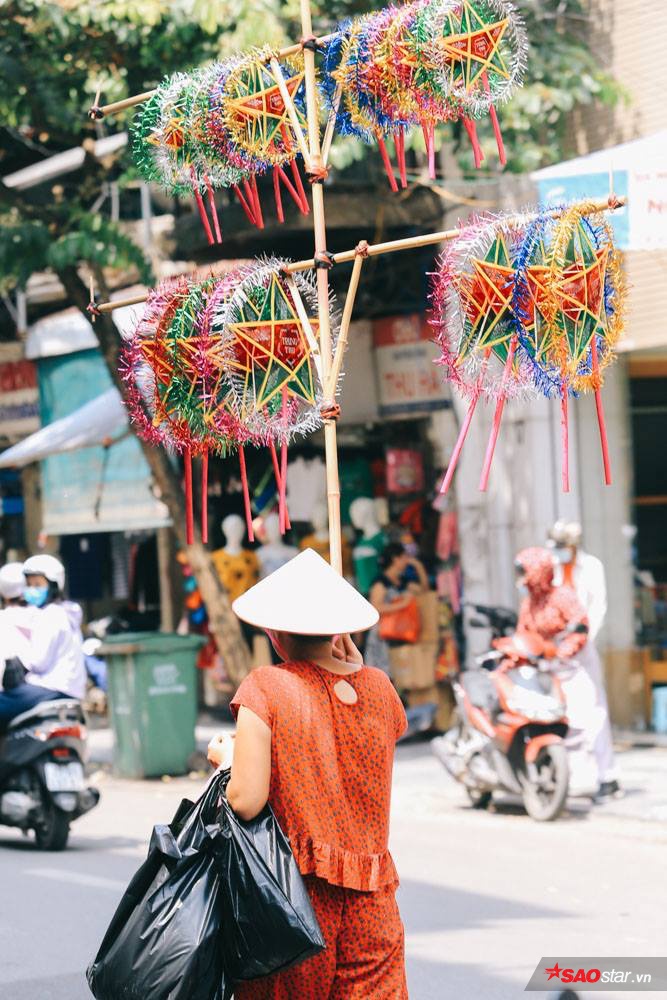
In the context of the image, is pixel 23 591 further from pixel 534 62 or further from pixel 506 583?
pixel 534 62

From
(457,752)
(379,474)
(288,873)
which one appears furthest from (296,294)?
(379,474)

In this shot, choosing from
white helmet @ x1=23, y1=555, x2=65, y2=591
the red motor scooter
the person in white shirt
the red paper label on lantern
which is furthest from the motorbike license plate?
the red paper label on lantern

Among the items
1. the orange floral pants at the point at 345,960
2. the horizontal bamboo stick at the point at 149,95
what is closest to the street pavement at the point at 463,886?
the orange floral pants at the point at 345,960

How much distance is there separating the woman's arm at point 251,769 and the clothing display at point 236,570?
1229 centimetres

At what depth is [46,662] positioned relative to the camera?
10.0m

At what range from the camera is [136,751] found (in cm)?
1314

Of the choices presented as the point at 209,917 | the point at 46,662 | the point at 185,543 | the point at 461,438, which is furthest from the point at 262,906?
the point at 185,543

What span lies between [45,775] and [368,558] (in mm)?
6132

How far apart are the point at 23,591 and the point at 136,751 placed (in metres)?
3.21

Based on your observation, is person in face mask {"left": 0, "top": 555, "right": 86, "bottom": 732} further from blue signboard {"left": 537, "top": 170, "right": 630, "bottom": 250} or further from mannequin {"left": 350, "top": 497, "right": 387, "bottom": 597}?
mannequin {"left": 350, "top": 497, "right": 387, "bottom": 597}

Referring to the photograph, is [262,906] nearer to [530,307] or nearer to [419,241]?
[530,307]

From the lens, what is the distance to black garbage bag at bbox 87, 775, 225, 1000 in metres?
3.80

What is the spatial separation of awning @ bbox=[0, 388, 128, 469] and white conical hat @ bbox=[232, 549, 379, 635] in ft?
38.0

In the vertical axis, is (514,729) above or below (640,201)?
below
